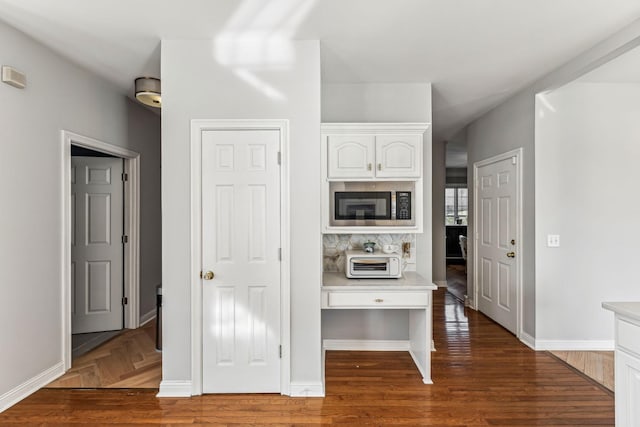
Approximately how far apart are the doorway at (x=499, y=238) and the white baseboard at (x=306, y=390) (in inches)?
94.0

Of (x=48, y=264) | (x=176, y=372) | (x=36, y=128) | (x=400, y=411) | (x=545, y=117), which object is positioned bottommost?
(x=400, y=411)

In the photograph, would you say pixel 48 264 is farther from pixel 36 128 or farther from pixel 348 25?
pixel 348 25

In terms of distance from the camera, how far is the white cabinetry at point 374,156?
9.86ft

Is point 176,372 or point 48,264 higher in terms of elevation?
point 48,264

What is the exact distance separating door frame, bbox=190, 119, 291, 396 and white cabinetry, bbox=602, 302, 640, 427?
1.88 m

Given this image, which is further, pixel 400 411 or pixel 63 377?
pixel 63 377

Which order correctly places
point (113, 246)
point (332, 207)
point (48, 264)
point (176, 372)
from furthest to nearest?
point (113, 246), point (332, 207), point (48, 264), point (176, 372)

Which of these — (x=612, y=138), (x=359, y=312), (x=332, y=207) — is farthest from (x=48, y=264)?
(x=612, y=138)

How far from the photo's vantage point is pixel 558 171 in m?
3.37

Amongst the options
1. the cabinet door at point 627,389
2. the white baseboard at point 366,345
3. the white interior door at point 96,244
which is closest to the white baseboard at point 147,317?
the white interior door at point 96,244

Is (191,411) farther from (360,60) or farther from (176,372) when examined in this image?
(360,60)

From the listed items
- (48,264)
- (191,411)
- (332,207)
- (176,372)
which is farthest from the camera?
(332,207)

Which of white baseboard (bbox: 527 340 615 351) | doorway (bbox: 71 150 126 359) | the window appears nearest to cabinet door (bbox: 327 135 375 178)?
white baseboard (bbox: 527 340 615 351)

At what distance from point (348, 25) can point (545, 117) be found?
7.37ft
